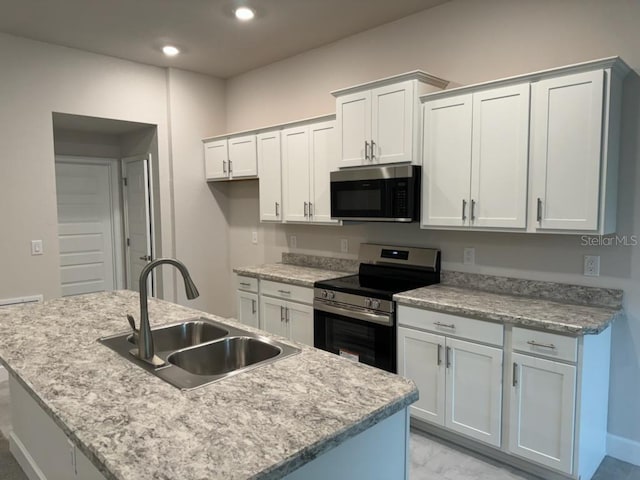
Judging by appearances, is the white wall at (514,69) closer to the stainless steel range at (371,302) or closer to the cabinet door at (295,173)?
the stainless steel range at (371,302)

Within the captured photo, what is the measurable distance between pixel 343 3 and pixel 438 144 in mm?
1223

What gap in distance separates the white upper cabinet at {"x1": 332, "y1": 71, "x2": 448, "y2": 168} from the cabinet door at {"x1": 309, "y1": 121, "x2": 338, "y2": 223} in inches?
7.6

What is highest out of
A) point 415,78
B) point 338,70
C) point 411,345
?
point 338,70

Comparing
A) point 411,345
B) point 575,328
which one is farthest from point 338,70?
point 575,328

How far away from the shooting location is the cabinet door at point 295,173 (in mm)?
3768

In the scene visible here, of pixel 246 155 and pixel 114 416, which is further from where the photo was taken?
pixel 246 155

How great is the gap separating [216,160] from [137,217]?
1.23 meters

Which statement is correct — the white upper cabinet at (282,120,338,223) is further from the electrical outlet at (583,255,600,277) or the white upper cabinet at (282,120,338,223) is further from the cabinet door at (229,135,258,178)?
the electrical outlet at (583,255,600,277)

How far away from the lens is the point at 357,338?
3.09 meters

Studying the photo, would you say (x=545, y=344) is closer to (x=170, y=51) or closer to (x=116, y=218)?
(x=170, y=51)

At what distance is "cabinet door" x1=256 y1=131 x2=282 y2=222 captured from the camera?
4004 mm

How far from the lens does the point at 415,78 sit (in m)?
2.88

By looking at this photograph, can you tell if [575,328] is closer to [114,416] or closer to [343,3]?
[114,416]

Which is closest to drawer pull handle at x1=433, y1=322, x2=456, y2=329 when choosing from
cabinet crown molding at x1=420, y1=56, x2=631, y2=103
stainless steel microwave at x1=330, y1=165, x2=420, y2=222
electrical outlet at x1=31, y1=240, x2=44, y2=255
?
stainless steel microwave at x1=330, y1=165, x2=420, y2=222
